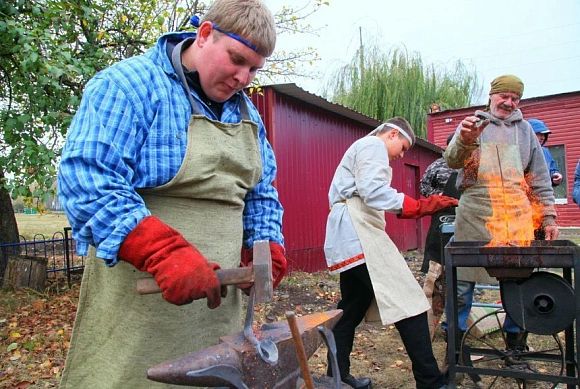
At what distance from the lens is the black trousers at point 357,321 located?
3.11m

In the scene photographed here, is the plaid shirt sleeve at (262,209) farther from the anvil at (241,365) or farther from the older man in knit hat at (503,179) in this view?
the older man in knit hat at (503,179)

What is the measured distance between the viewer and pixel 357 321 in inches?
137

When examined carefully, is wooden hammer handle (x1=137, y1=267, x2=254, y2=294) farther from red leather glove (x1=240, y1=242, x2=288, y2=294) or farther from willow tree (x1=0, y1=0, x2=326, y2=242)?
willow tree (x1=0, y1=0, x2=326, y2=242)

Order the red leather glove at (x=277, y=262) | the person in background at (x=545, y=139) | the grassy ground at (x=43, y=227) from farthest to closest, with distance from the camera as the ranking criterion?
the grassy ground at (x=43, y=227)
the person in background at (x=545, y=139)
the red leather glove at (x=277, y=262)

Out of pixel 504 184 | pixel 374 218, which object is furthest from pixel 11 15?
pixel 504 184

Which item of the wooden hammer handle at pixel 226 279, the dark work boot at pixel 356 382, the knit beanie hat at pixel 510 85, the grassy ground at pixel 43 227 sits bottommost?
the dark work boot at pixel 356 382

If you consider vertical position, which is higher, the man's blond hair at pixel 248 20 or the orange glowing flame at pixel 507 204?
the man's blond hair at pixel 248 20

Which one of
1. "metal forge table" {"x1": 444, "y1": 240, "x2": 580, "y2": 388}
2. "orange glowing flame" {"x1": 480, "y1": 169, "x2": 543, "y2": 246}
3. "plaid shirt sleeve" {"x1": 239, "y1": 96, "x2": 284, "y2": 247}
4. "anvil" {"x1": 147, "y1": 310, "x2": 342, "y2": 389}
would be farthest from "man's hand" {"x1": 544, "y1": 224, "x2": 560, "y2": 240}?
"anvil" {"x1": 147, "y1": 310, "x2": 342, "y2": 389}

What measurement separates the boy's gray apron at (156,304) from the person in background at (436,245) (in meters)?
3.10

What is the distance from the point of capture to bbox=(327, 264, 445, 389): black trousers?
3105 mm

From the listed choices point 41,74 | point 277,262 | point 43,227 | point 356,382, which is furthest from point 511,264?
point 43,227

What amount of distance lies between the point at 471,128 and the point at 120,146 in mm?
2659

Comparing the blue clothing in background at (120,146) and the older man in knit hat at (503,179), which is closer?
the blue clothing in background at (120,146)

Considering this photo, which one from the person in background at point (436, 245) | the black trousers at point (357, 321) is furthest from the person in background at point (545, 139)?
the black trousers at point (357, 321)
